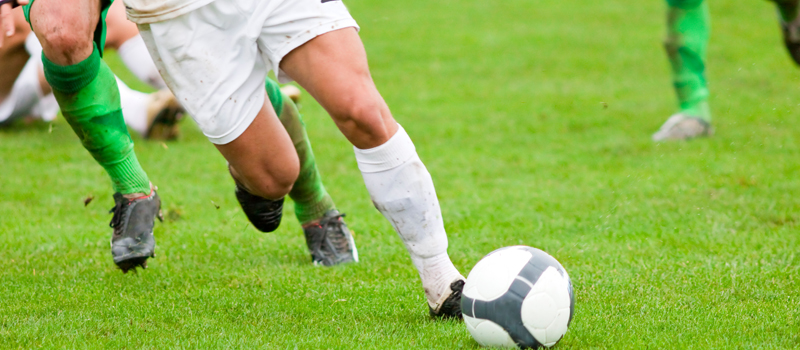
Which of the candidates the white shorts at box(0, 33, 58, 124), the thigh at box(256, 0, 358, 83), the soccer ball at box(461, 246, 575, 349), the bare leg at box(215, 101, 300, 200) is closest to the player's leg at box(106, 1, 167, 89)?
the white shorts at box(0, 33, 58, 124)

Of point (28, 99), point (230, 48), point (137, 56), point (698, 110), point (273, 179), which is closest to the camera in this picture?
point (230, 48)

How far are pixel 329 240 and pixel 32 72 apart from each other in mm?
4165

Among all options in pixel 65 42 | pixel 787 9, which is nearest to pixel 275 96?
pixel 65 42

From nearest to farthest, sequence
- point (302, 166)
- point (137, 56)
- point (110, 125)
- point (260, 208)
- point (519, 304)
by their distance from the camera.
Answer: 1. point (519, 304)
2. point (110, 125)
3. point (260, 208)
4. point (302, 166)
5. point (137, 56)

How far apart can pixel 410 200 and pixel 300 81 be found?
53 cm

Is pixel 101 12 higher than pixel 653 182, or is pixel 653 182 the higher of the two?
pixel 101 12

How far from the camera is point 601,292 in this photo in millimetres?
3172

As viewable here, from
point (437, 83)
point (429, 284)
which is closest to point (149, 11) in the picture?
point (429, 284)

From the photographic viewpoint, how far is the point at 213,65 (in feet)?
9.37

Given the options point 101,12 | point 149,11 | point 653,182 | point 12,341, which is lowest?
point 653,182

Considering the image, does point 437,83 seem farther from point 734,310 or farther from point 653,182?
point 734,310

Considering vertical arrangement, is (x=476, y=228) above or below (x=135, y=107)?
above

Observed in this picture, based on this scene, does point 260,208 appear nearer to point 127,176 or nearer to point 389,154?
point 127,176

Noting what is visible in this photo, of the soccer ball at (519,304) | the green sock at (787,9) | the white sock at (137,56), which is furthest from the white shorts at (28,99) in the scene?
the green sock at (787,9)
